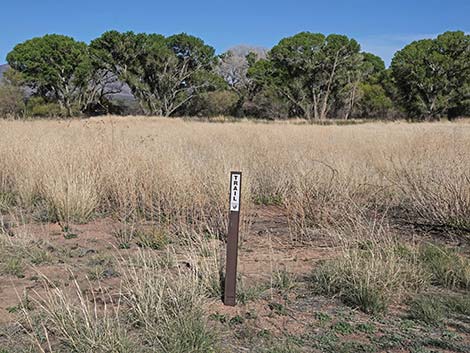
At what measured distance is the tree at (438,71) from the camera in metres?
44.5

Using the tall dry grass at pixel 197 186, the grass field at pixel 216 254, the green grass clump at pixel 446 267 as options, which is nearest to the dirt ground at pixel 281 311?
the grass field at pixel 216 254

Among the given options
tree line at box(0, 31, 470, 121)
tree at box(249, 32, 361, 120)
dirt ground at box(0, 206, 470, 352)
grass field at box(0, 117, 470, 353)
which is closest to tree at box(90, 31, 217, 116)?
tree line at box(0, 31, 470, 121)

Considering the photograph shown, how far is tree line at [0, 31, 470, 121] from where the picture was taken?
146 ft

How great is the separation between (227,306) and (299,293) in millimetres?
637

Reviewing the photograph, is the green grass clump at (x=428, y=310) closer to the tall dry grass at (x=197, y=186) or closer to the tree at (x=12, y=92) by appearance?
the tall dry grass at (x=197, y=186)

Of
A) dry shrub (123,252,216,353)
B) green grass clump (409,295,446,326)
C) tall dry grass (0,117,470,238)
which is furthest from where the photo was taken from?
tall dry grass (0,117,470,238)

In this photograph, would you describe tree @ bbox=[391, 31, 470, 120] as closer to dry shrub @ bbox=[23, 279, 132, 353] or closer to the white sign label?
the white sign label

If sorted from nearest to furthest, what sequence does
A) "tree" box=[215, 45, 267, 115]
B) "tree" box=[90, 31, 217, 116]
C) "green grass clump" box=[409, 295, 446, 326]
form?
"green grass clump" box=[409, 295, 446, 326]
"tree" box=[90, 31, 217, 116]
"tree" box=[215, 45, 267, 115]

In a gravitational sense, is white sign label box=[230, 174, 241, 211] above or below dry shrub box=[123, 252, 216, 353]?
above

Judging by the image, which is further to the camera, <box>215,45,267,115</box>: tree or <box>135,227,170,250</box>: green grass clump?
<box>215,45,267,115</box>: tree

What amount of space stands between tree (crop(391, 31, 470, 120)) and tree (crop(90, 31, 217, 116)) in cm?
1937

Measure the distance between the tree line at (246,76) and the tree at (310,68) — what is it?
0.34ft

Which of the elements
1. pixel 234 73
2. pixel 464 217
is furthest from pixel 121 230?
pixel 234 73

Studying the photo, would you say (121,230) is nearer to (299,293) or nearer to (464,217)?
Answer: (299,293)
